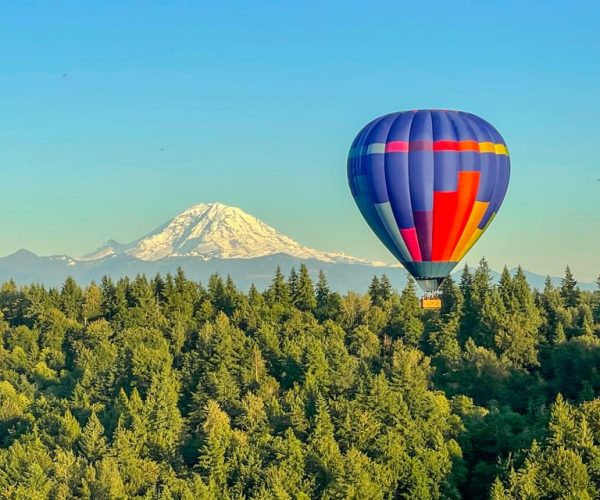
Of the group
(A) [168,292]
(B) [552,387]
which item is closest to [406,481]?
(B) [552,387]

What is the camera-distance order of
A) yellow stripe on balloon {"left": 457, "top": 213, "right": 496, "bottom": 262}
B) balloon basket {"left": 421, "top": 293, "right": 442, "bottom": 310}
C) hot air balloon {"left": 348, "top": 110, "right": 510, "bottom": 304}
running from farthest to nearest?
yellow stripe on balloon {"left": 457, "top": 213, "right": 496, "bottom": 262} < hot air balloon {"left": 348, "top": 110, "right": 510, "bottom": 304} < balloon basket {"left": 421, "top": 293, "right": 442, "bottom": 310}

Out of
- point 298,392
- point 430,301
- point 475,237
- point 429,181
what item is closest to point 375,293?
point 298,392

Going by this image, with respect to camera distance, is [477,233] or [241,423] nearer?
[477,233]

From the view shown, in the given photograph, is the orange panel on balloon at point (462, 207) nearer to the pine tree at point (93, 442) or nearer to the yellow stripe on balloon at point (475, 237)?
the yellow stripe on balloon at point (475, 237)

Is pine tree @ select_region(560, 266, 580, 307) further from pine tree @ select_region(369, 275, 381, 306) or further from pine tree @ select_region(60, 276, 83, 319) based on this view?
pine tree @ select_region(60, 276, 83, 319)

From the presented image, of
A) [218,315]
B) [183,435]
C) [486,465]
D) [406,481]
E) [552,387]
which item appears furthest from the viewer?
[218,315]

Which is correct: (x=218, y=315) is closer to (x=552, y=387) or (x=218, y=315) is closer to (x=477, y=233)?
(x=552, y=387)

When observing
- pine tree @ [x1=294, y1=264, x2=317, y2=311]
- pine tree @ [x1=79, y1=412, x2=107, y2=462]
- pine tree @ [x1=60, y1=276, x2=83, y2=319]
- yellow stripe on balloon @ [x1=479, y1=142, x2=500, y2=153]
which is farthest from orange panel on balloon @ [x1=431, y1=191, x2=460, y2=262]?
pine tree @ [x1=60, y1=276, x2=83, y2=319]
